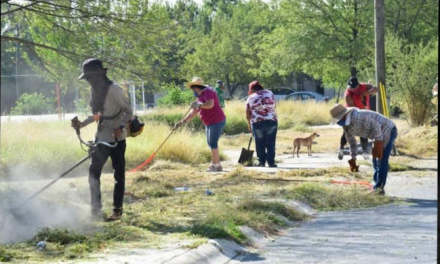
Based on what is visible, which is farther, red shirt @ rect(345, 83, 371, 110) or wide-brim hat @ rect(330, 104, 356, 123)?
red shirt @ rect(345, 83, 371, 110)

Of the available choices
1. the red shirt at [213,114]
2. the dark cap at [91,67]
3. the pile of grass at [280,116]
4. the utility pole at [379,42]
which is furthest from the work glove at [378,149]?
the pile of grass at [280,116]

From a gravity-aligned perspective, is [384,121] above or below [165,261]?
above

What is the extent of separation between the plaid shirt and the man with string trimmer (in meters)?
3.83

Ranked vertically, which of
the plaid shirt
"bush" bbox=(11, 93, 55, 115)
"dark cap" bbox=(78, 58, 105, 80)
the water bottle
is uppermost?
"dark cap" bbox=(78, 58, 105, 80)

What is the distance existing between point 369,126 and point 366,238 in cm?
334

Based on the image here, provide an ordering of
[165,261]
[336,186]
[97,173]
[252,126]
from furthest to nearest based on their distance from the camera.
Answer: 1. [252,126]
2. [336,186]
3. [97,173]
4. [165,261]

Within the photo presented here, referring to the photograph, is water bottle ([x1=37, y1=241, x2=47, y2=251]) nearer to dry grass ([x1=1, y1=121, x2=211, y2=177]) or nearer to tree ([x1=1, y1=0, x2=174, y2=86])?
tree ([x1=1, y1=0, x2=174, y2=86])

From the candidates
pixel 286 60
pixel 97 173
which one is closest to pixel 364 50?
pixel 286 60

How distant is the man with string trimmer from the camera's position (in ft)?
33.2

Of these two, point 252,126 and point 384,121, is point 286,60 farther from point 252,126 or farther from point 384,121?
point 384,121

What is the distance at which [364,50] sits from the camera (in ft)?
117

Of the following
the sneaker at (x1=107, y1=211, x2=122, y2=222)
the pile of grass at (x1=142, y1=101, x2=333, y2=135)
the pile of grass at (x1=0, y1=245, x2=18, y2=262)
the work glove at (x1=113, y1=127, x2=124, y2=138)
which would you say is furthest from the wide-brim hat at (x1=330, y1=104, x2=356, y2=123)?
the pile of grass at (x1=142, y1=101, x2=333, y2=135)

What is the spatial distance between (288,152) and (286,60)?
55.7ft

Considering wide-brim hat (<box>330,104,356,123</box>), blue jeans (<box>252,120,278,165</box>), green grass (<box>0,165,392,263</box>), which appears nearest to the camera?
green grass (<box>0,165,392,263</box>)
